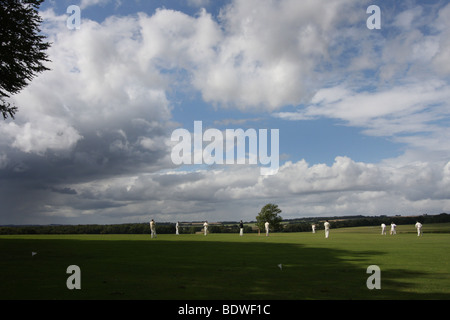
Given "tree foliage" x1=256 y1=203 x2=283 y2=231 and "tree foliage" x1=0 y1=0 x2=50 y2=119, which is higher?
"tree foliage" x1=0 y1=0 x2=50 y2=119

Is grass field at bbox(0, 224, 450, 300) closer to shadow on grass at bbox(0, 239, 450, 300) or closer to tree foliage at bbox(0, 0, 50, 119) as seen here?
shadow on grass at bbox(0, 239, 450, 300)

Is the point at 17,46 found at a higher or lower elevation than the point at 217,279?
higher

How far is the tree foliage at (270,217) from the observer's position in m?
118

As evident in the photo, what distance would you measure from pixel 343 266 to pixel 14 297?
13.9m

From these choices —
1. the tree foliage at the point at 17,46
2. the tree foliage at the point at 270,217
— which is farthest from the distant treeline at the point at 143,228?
the tree foliage at the point at 17,46

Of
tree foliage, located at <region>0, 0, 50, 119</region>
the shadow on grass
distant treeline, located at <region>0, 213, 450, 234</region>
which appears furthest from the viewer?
distant treeline, located at <region>0, 213, 450, 234</region>

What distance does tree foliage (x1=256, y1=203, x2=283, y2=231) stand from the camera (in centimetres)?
11800

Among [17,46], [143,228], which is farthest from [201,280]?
[143,228]

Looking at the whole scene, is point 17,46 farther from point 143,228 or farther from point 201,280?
point 143,228

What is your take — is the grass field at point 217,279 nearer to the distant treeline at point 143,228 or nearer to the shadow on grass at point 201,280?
the shadow on grass at point 201,280

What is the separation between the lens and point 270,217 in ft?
390

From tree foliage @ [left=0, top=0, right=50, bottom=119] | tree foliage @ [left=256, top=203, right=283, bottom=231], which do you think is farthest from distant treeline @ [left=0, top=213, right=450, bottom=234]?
tree foliage @ [left=0, top=0, right=50, bottom=119]

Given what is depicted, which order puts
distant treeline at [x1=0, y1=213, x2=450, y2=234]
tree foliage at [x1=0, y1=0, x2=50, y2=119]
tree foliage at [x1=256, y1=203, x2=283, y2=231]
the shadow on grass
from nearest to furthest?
1. the shadow on grass
2. tree foliage at [x1=0, y1=0, x2=50, y2=119]
3. distant treeline at [x1=0, y1=213, x2=450, y2=234]
4. tree foliage at [x1=256, y1=203, x2=283, y2=231]
